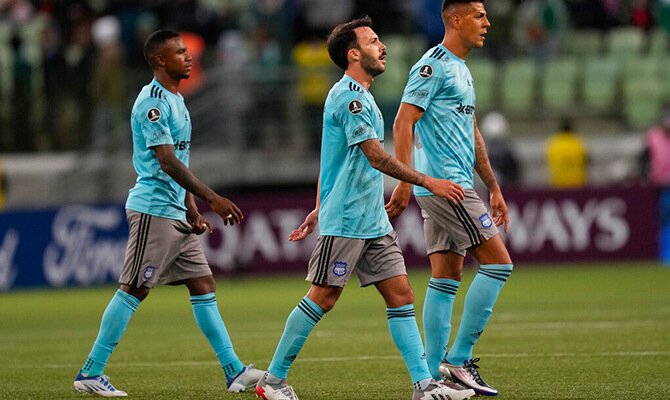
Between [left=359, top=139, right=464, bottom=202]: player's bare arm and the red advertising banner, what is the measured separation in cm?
1286

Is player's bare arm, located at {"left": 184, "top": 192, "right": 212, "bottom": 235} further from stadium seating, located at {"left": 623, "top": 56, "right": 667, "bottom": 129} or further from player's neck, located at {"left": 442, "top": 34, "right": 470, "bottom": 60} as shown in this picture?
stadium seating, located at {"left": 623, "top": 56, "right": 667, "bottom": 129}

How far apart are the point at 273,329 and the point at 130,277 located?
14.8ft

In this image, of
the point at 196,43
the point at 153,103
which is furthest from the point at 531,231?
the point at 153,103

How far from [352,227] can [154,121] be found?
165 centimetres

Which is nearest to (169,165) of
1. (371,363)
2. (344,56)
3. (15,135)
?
(344,56)

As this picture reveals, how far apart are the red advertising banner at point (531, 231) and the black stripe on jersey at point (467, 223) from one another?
479 inches

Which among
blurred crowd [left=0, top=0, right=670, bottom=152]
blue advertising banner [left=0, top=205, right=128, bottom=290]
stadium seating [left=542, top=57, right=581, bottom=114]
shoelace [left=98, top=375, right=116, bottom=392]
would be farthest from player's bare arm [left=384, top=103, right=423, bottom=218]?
stadium seating [left=542, top=57, right=581, bottom=114]

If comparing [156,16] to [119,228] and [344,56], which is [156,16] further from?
[344,56]

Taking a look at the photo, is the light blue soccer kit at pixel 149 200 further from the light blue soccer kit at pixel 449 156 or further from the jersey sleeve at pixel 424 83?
the jersey sleeve at pixel 424 83

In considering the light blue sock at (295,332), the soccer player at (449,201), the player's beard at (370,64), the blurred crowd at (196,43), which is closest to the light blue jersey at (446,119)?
the soccer player at (449,201)

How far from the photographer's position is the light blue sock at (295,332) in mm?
8516

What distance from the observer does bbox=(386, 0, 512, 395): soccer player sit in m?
9.02

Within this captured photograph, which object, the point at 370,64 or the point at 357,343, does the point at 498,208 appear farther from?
the point at 357,343

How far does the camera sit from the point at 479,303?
9.11 meters
